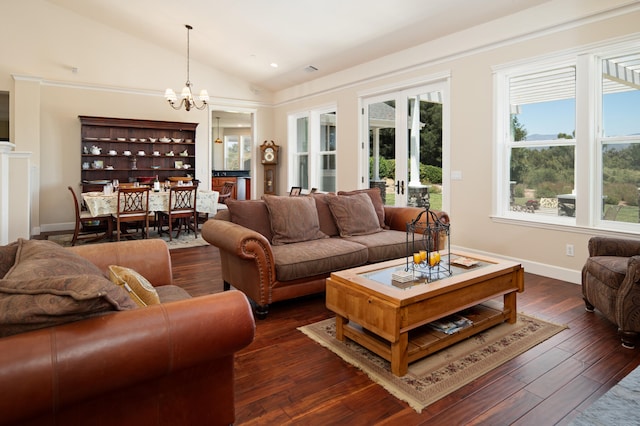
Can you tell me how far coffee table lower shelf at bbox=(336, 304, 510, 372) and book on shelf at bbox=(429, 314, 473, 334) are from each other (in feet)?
0.07

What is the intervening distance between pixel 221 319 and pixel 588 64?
14.1 ft

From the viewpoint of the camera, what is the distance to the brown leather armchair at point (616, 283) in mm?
2594

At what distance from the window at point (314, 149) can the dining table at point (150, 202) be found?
2178mm

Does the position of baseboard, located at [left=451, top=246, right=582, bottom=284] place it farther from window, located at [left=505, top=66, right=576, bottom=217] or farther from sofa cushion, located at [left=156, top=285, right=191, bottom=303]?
sofa cushion, located at [left=156, top=285, right=191, bottom=303]

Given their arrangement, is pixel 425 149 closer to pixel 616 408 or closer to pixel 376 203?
pixel 376 203

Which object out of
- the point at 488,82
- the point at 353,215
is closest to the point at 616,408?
the point at 353,215

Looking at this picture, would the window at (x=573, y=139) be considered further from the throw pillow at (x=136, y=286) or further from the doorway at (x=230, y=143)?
the doorway at (x=230, y=143)

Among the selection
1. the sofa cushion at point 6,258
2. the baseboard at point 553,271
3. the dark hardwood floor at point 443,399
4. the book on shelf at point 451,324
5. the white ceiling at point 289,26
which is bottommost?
the dark hardwood floor at point 443,399

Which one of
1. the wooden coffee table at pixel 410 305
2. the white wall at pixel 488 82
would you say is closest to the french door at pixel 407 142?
the white wall at pixel 488 82

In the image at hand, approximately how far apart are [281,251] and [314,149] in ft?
16.6

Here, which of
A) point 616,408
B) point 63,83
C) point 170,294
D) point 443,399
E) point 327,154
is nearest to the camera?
point 616,408

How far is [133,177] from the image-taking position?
8.14 meters

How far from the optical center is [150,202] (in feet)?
20.7

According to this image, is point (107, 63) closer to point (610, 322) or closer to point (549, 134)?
point (549, 134)
